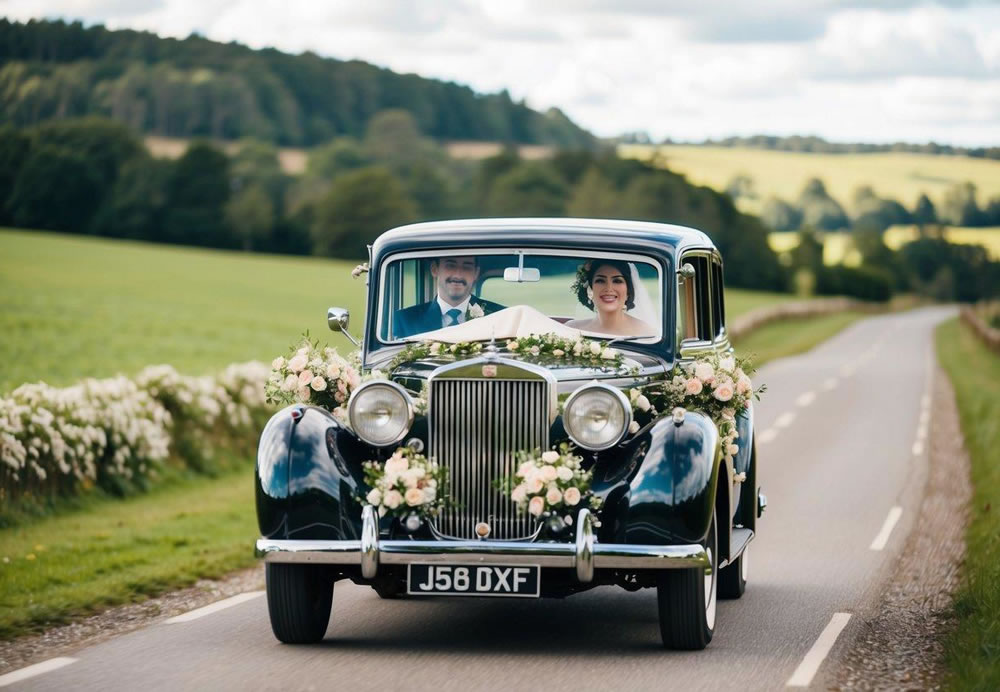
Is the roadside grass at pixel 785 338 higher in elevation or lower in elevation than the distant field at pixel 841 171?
lower

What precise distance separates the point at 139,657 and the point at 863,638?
12.6 feet

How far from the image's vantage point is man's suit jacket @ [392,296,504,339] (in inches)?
328

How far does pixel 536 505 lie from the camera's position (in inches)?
269

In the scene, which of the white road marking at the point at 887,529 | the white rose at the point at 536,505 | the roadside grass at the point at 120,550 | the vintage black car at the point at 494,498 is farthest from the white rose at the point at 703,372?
the white road marking at the point at 887,529

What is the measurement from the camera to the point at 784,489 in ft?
50.4

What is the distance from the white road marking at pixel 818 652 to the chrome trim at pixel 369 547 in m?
2.00

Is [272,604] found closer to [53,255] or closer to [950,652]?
[950,652]

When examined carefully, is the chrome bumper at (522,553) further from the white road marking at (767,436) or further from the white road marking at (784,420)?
the white road marking at (784,420)

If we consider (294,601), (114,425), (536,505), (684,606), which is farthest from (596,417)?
(114,425)

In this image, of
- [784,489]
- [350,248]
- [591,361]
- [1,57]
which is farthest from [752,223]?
[591,361]

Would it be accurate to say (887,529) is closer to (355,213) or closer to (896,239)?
Answer: (355,213)

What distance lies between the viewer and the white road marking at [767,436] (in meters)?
20.4

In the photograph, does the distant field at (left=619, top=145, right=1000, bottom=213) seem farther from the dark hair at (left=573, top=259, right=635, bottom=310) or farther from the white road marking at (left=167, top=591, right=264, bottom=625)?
the dark hair at (left=573, top=259, right=635, bottom=310)

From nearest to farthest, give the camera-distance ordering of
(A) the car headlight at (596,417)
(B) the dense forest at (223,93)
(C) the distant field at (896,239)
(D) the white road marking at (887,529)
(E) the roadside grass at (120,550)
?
(A) the car headlight at (596,417), (E) the roadside grass at (120,550), (D) the white road marking at (887,529), (B) the dense forest at (223,93), (C) the distant field at (896,239)
